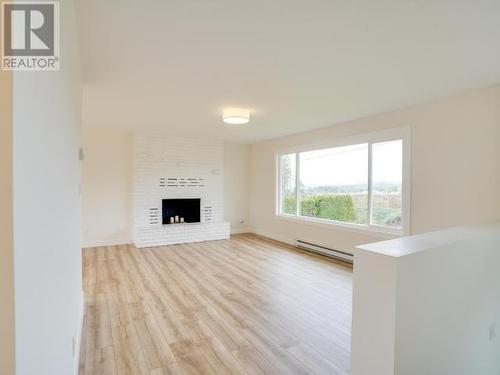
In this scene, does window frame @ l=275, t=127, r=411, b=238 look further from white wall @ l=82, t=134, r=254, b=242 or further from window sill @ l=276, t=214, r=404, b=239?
white wall @ l=82, t=134, r=254, b=242

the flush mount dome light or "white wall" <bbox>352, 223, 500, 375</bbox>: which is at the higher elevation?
the flush mount dome light

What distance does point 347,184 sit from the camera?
494 centimetres

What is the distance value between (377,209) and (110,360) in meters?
3.98

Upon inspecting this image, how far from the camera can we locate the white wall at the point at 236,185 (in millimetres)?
7332

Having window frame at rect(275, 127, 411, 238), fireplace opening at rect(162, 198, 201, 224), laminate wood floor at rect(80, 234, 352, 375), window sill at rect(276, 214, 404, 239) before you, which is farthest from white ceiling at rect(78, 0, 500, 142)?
fireplace opening at rect(162, 198, 201, 224)

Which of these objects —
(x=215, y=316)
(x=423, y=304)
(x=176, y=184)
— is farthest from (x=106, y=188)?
(x=423, y=304)

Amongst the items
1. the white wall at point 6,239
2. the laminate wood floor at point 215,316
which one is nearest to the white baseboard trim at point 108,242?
the laminate wood floor at point 215,316

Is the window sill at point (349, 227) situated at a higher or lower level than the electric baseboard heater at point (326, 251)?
higher

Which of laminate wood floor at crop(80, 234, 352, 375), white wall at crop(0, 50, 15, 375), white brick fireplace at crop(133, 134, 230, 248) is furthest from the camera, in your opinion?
white brick fireplace at crop(133, 134, 230, 248)

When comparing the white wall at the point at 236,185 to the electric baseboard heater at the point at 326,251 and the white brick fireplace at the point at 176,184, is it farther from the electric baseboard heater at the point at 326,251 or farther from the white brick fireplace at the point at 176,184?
the electric baseboard heater at the point at 326,251

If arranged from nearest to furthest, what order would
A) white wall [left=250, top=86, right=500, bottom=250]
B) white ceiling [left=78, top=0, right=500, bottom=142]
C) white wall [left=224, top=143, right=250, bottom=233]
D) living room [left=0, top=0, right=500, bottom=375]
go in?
1. living room [left=0, top=0, right=500, bottom=375]
2. white ceiling [left=78, top=0, right=500, bottom=142]
3. white wall [left=250, top=86, right=500, bottom=250]
4. white wall [left=224, top=143, right=250, bottom=233]

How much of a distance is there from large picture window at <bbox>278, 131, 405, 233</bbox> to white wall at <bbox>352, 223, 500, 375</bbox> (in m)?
2.13

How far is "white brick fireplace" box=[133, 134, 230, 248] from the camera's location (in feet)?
19.5

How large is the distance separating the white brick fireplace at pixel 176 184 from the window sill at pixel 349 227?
6.20 feet
